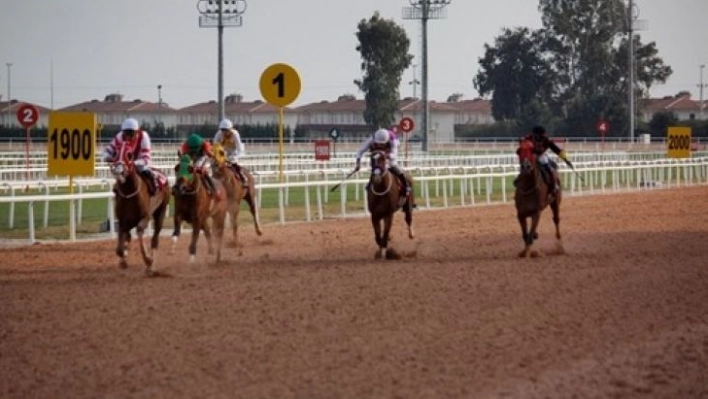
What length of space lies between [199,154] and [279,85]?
22.8ft

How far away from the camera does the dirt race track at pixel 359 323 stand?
10.0m

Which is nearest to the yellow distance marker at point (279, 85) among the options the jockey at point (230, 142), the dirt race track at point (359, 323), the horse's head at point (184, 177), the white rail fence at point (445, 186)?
the white rail fence at point (445, 186)

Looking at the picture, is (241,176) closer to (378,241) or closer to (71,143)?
(71,143)

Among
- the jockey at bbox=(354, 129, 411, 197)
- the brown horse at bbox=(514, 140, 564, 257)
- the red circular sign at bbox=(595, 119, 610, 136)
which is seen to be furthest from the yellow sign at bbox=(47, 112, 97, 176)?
the red circular sign at bbox=(595, 119, 610, 136)

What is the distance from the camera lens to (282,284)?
1614cm

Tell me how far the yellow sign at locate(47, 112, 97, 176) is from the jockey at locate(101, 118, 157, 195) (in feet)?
12.6

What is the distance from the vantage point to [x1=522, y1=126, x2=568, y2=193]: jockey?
67.8 ft

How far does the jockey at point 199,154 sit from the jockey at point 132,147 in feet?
3.14

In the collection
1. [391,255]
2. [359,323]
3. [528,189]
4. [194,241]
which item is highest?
[528,189]

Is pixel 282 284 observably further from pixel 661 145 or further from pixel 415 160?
pixel 661 145

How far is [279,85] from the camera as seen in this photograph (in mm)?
26078

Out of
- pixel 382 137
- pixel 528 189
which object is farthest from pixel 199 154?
pixel 528 189

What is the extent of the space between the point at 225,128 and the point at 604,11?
79.1 m

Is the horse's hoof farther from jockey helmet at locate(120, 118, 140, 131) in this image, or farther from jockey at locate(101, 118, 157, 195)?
jockey helmet at locate(120, 118, 140, 131)
